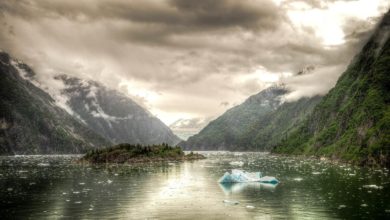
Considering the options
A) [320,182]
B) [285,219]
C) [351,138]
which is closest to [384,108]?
[351,138]

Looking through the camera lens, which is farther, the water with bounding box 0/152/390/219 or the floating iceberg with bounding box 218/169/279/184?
the floating iceberg with bounding box 218/169/279/184

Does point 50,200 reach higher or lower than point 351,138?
lower

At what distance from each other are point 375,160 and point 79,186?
109 meters

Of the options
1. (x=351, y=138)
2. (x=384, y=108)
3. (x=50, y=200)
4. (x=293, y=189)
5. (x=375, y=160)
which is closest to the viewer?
(x=50, y=200)

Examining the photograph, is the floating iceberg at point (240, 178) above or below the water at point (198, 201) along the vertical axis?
above

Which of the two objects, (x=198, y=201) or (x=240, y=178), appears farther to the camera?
(x=240, y=178)

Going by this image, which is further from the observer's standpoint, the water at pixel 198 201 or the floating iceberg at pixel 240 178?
the floating iceberg at pixel 240 178

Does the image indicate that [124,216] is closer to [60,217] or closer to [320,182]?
[60,217]

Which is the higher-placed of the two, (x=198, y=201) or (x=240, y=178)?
(x=240, y=178)

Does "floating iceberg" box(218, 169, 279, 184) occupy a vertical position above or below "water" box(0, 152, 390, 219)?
above

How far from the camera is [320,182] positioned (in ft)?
280

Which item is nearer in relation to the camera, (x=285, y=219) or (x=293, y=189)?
(x=285, y=219)

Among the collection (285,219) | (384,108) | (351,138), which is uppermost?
(384,108)

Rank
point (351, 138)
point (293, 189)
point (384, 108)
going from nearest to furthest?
point (293, 189)
point (384, 108)
point (351, 138)
